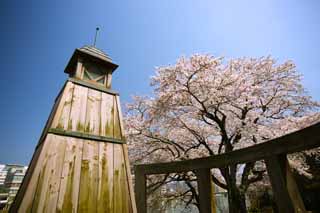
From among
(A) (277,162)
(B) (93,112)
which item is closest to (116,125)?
(B) (93,112)

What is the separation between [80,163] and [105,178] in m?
0.38

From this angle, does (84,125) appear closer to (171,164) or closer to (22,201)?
(22,201)

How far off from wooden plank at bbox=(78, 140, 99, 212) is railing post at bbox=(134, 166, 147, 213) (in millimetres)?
1079

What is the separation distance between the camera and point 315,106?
7.19 meters

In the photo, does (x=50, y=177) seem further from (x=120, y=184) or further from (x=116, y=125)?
(x=116, y=125)

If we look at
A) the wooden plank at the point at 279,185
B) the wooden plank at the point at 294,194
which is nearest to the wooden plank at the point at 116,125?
the wooden plank at the point at 279,185

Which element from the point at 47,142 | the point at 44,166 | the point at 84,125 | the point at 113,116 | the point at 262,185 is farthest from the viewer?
the point at 262,185

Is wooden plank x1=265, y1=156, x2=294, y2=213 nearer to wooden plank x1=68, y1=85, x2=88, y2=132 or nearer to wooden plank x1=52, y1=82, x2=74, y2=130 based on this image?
wooden plank x1=68, y1=85, x2=88, y2=132

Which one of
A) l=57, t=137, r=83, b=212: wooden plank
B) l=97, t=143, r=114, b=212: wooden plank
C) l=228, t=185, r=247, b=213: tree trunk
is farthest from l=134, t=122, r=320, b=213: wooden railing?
l=228, t=185, r=247, b=213: tree trunk

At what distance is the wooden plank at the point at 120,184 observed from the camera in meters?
2.01

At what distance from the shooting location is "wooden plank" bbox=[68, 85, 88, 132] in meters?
2.18

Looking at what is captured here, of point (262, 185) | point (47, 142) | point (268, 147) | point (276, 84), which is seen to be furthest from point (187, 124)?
point (262, 185)

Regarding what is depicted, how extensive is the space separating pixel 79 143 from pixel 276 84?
333 inches

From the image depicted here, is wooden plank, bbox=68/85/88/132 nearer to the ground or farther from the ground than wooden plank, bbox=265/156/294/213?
farther from the ground
